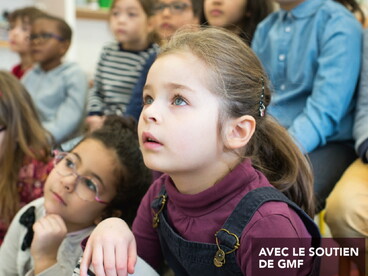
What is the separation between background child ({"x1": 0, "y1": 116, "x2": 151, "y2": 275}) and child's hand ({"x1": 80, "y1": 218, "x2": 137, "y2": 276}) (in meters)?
0.29

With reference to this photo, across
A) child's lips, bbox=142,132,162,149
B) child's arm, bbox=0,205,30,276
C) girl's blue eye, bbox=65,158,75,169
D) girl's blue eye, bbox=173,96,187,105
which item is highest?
girl's blue eye, bbox=173,96,187,105

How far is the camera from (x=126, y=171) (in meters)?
1.21

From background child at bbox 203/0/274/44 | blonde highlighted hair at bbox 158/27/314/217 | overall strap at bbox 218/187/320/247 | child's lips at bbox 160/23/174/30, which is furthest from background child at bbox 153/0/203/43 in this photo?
overall strap at bbox 218/187/320/247

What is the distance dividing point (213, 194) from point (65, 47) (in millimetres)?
1779

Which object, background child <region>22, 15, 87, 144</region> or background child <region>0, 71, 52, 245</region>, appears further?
background child <region>22, 15, 87, 144</region>

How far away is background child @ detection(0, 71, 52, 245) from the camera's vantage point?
1406mm

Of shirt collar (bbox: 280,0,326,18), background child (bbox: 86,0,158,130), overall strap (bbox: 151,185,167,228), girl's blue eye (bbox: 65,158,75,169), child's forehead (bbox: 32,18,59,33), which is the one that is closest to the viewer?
overall strap (bbox: 151,185,167,228)

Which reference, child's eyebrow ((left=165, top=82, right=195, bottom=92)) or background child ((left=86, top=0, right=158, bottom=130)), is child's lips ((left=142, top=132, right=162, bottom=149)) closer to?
child's eyebrow ((left=165, top=82, right=195, bottom=92))

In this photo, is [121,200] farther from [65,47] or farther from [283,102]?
[65,47]

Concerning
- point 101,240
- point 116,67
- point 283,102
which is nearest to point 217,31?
point 101,240

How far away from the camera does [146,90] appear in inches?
32.3

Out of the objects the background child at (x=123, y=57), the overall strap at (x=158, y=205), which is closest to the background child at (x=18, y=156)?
the background child at (x=123, y=57)

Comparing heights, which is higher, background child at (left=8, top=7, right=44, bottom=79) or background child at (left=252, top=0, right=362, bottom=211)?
background child at (left=252, top=0, right=362, bottom=211)

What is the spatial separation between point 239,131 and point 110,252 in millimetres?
322
